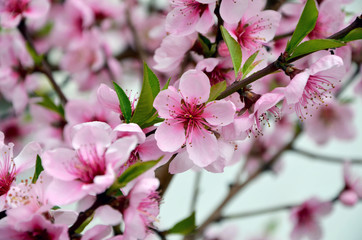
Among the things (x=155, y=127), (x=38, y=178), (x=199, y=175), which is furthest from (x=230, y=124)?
(x=199, y=175)

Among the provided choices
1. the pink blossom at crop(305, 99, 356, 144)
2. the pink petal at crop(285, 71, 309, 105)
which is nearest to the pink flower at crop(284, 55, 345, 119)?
the pink petal at crop(285, 71, 309, 105)

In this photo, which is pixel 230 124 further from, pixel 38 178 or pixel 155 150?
pixel 38 178

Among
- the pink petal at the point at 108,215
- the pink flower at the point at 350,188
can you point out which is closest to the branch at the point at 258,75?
the pink petal at the point at 108,215

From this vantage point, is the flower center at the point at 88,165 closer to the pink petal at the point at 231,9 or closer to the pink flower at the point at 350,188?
the pink petal at the point at 231,9

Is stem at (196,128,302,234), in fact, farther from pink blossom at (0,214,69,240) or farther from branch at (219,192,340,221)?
pink blossom at (0,214,69,240)

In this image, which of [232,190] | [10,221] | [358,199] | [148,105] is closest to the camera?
[10,221]

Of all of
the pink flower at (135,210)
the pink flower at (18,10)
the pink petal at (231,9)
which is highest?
the pink flower at (18,10)

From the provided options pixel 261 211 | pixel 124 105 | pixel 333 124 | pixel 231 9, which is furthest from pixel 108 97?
pixel 333 124
